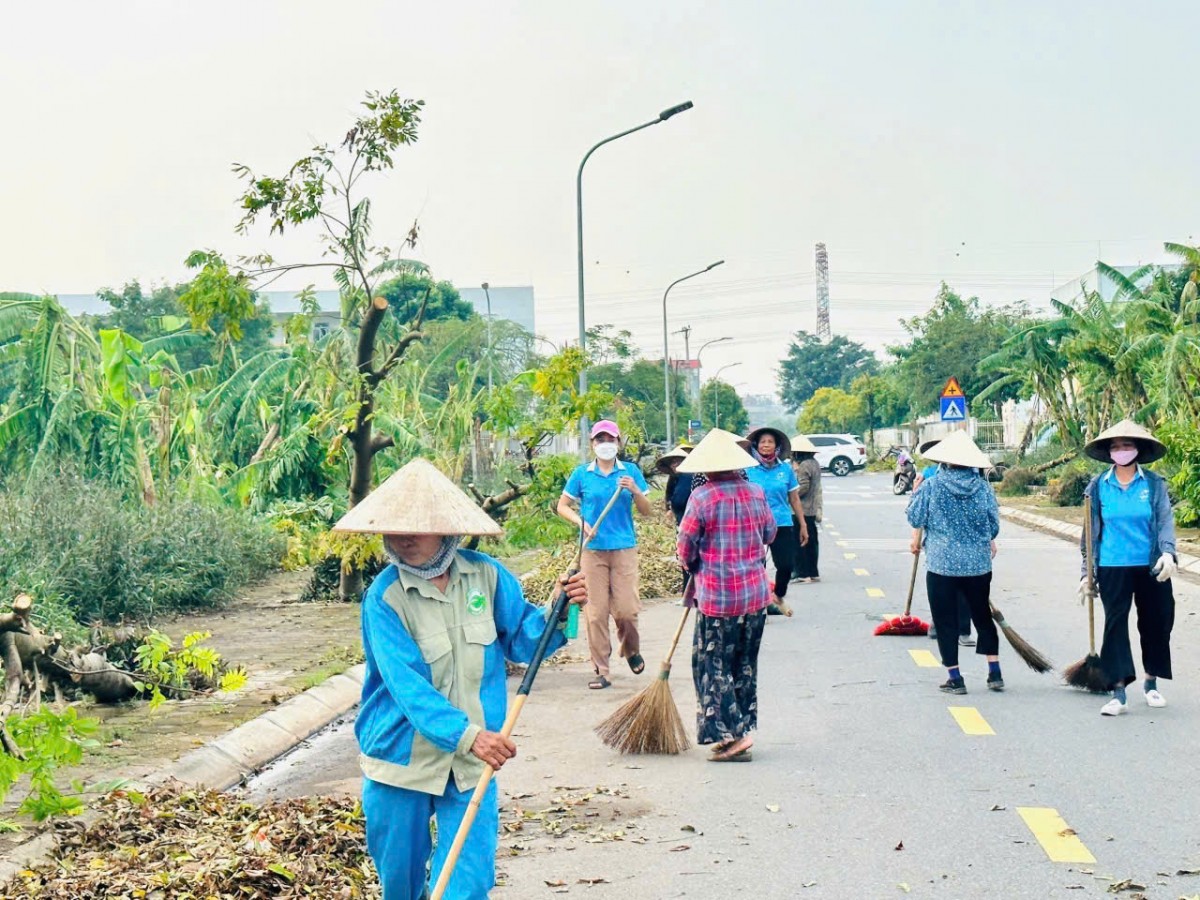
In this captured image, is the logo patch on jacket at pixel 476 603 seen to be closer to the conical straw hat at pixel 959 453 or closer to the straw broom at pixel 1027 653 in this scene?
the conical straw hat at pixel 959 453

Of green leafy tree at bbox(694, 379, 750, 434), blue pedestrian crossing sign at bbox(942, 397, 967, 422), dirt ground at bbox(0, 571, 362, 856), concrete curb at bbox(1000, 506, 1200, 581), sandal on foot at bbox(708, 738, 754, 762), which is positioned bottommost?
concrete curb at bbox(1000, 506, 1200, 581)

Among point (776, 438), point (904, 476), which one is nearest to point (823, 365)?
point (904, 476)

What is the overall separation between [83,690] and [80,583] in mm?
Result: 3795

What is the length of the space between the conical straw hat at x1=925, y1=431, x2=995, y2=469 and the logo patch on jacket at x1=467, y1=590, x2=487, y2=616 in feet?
19.7

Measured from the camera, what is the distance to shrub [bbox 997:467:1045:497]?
3950 cm

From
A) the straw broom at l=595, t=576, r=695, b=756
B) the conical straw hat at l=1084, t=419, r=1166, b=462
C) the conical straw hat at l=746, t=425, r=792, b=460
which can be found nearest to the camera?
the straw broom at l=595, t=576, r=695, b=756

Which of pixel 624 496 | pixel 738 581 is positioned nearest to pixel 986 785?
pixel 738 581

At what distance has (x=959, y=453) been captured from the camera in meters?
10.1

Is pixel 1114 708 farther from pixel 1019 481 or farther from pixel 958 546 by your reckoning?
pixel 1019 481

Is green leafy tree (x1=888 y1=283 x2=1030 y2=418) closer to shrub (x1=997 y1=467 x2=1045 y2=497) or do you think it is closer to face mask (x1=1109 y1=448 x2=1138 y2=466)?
shrub (x1=997 y1=467 x2=1045 y2=497)

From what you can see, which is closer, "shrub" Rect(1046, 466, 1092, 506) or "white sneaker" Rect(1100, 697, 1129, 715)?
"white sneaker" Rect(1100, 697, 1129, 715)

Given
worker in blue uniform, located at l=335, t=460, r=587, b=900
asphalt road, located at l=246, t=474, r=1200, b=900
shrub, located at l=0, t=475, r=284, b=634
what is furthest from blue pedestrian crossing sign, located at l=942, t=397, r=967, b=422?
worker in blue uniform, located at l=335, t=460, r=587, b=900

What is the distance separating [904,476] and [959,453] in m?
30.9

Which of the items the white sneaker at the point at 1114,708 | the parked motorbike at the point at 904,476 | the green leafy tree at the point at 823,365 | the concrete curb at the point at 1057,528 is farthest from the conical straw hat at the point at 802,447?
the green leafy tree at the point at 823,365
